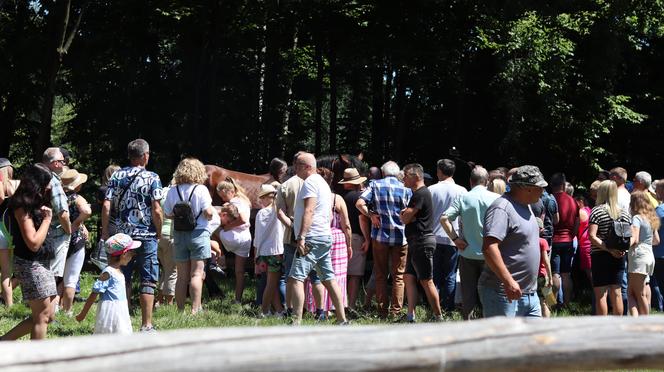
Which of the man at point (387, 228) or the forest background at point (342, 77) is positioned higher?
the forest background at point (342, 77)

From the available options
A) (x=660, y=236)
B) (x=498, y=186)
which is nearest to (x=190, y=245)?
(x=498, y=186)

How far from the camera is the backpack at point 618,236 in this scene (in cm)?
909

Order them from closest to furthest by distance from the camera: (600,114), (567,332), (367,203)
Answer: (567,332), (367,203), (600,114)

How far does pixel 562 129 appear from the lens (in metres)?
23.1

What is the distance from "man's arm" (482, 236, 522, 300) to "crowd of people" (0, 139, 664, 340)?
121 cm

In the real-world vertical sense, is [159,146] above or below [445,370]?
above

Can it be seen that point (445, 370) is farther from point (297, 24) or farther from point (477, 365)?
point (297, 24)

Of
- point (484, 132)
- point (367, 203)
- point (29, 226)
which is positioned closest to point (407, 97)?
point (484, 132)

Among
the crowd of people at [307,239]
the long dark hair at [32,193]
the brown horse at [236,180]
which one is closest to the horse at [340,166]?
the crowd of people at [307,239]

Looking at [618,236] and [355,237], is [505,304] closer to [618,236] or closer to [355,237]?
[618,236]

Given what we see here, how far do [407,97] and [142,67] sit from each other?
839cm

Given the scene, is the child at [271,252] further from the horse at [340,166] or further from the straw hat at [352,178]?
the horse at [340,166]

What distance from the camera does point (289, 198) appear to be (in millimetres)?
9758

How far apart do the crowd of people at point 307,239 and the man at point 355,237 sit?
19 millimetres
